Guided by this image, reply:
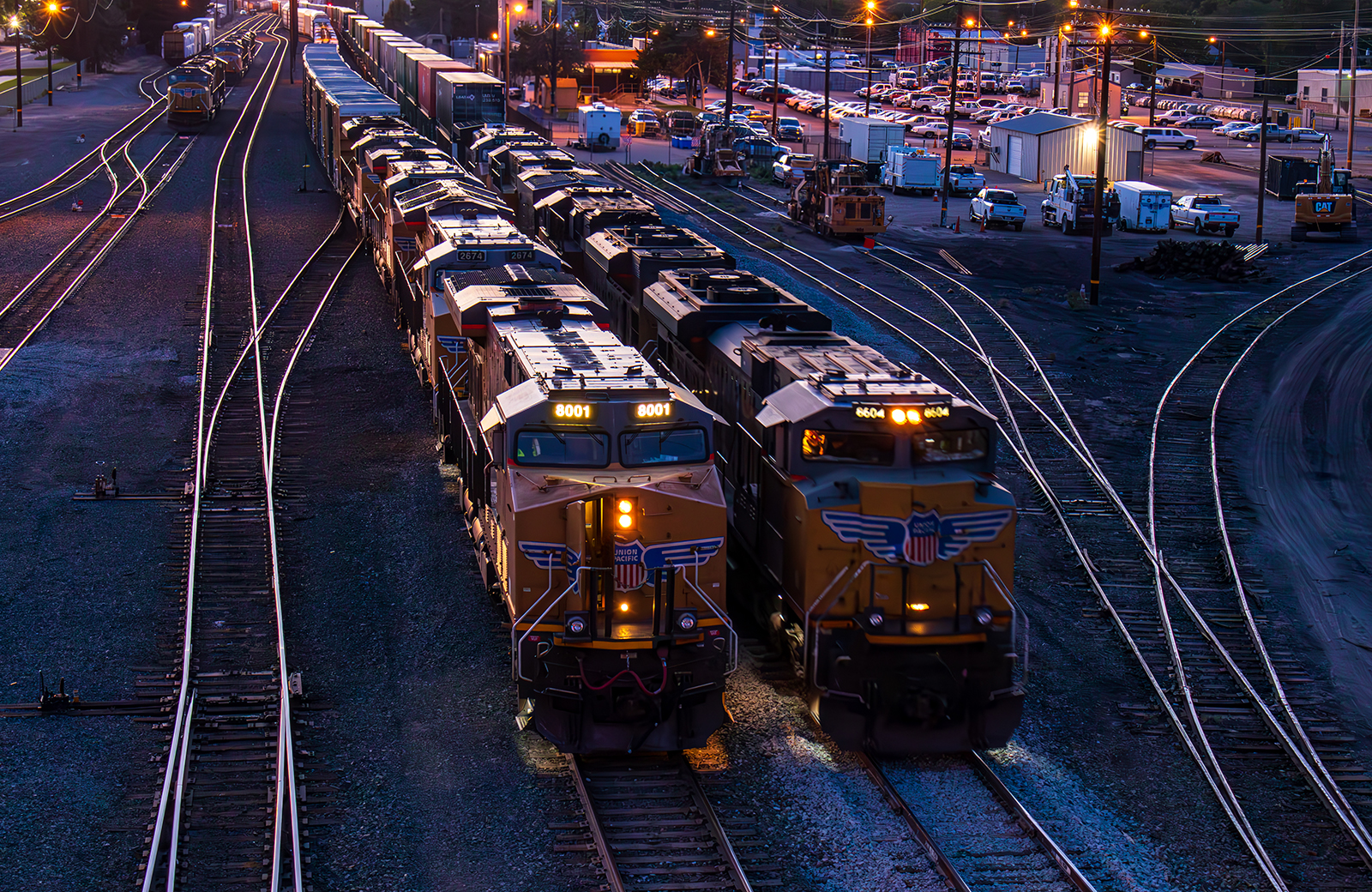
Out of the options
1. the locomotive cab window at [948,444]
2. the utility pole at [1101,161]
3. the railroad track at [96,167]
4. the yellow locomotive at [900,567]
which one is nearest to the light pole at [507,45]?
the railroad track at [96,167]

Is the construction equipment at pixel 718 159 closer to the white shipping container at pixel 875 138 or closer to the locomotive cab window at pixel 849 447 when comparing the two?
the white shipping container at pixel 875 138

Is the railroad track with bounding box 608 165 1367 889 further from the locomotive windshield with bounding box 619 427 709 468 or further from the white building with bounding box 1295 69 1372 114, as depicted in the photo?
the white building with bounding box 1295 69 1372 114

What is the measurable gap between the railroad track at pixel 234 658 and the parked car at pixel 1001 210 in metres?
28.3

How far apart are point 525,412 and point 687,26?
11036 cm

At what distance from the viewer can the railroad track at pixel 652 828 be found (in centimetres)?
1263

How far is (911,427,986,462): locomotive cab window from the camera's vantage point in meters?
14.8

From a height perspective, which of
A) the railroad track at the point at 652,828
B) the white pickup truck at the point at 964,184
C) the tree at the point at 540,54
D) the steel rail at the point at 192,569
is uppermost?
the tree at the point at 540,54

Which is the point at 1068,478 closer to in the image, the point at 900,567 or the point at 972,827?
the point at 900,567

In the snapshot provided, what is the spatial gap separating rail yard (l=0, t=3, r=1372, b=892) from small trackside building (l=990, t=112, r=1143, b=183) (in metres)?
33.3

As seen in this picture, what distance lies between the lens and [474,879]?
12.7 meters

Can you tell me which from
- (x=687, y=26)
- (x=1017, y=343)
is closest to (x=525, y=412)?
(x=1017, y=343)

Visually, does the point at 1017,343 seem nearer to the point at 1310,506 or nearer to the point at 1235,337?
the point at 1235,337

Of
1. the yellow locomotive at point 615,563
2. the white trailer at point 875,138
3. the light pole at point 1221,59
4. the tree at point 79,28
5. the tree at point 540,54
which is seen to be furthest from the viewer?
the light pole at point 1221,59

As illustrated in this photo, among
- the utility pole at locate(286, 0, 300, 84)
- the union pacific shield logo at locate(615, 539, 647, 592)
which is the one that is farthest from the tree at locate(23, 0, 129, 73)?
the union pacific shield logo at locate(615, 539, 647, 592)
